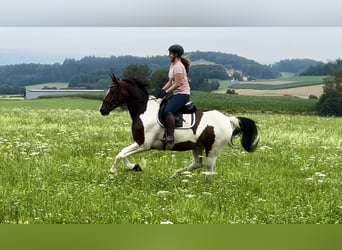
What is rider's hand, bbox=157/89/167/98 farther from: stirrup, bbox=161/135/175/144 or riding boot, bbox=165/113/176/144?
stirrup, bbox=161/135/175/144

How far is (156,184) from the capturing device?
653 centimetres

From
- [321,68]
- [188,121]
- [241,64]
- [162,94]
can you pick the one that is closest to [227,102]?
[188,121]

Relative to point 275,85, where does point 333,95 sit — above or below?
below

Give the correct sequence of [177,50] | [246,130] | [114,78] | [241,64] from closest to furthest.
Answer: [241,64]
[177,50]
[114,78]
[246,130]

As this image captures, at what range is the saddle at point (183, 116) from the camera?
661 centimetres

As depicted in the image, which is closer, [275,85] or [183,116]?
[275,85]

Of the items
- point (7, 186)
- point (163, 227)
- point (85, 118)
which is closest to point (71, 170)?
point (7, 186)

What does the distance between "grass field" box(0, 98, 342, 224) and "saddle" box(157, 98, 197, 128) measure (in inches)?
28.2

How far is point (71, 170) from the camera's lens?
271 inches

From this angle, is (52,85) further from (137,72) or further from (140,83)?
(140,83)

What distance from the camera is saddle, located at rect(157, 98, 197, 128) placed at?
6609 millimetres

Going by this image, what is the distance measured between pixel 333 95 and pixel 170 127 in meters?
1.93

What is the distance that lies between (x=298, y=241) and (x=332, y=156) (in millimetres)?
6983

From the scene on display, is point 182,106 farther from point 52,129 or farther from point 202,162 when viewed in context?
point 52,129
